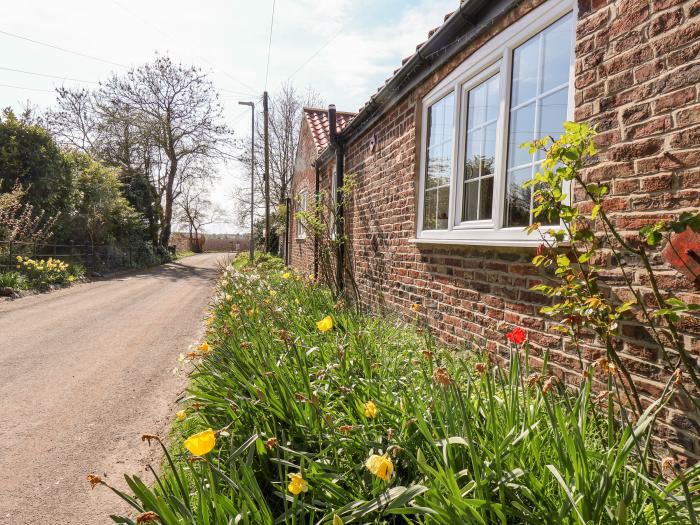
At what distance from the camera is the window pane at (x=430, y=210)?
15.8ft

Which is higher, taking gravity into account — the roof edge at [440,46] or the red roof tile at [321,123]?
the red roof tile at [321,123]

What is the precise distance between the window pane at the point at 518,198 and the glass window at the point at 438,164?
0.99 metres

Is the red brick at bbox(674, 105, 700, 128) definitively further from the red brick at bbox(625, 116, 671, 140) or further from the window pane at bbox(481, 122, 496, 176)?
the window pane at bbox(481, 122, 496, 176)

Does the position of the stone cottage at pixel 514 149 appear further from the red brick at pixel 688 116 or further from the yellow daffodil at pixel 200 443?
the yellow daffodil at pixel 200 443

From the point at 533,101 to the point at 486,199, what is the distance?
0.91 m

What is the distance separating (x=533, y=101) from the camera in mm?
3246

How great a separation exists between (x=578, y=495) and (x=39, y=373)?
5.60 metres

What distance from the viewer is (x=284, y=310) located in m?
4.77

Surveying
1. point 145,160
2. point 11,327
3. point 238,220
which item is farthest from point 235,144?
point 11,327

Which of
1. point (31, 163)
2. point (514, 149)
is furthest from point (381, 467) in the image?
point (31, 163)

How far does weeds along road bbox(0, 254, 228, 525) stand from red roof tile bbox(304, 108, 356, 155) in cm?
541

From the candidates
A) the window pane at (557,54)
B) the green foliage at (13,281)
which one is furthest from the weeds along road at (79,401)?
the window pane at (557,54)

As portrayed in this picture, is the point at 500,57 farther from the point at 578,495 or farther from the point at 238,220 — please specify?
the point at 238,220

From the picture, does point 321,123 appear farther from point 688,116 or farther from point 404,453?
point 404,453
